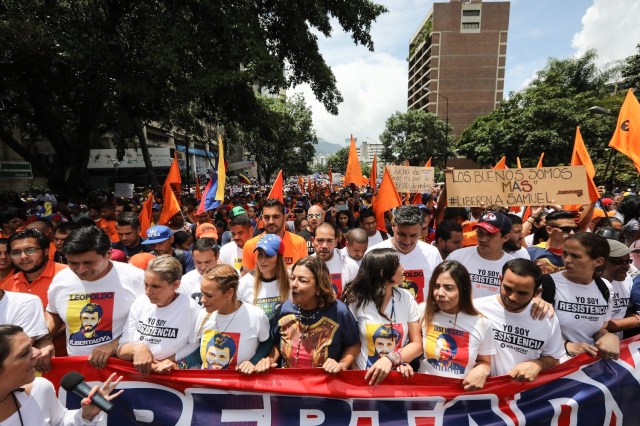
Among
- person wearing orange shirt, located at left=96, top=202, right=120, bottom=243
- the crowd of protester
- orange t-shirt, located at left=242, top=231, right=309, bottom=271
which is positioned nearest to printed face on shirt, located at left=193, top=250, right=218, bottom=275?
orange t-shirt, located at left=242, top=231, right=309, bottom=271

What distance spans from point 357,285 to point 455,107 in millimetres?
67224

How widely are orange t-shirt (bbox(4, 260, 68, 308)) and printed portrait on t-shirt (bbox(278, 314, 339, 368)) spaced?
89.6 inches

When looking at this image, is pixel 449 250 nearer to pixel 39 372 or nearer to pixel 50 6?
pixel 39 372

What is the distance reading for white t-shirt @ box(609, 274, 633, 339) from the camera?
10.2ft

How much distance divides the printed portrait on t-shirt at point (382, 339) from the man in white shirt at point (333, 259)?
139 centimetres

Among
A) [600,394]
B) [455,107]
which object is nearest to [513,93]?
[455,107]

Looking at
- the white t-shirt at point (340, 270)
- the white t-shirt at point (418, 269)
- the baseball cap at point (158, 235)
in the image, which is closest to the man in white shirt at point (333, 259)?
the white t-shirt at point (340, 270)

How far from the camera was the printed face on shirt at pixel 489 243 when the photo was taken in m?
3.40

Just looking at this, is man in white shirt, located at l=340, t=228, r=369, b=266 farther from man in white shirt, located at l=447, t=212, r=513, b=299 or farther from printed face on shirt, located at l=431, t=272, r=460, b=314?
printed face on shirt, located at l=431, t=272, r=460, b=314

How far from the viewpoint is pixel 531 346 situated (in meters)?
2.47

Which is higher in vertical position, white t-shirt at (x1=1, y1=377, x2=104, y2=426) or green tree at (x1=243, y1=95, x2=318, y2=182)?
green tree at (x1=243, y1=95, x2=318, y2=182)

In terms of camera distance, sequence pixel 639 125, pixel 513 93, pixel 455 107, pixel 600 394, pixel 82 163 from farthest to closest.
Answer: pixel 455 107 → pixel 513 93 → pixel 82 163 → pixel 639 125 → pixel 600 394

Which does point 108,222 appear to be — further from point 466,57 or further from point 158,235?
point 466,57

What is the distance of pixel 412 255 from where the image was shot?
370 centimetres
